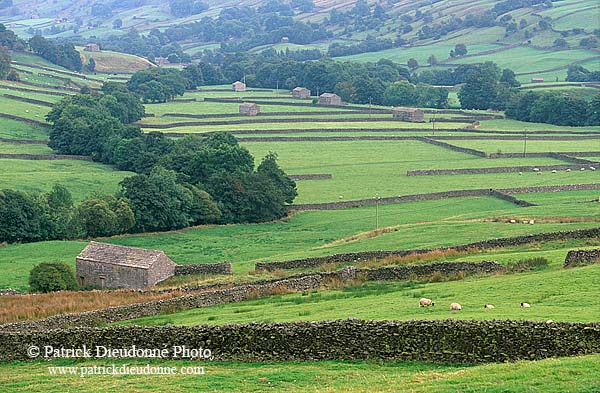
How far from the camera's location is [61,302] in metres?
37.2

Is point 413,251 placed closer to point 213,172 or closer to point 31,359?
point 31,359

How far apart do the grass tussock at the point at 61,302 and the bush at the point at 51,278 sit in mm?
4196

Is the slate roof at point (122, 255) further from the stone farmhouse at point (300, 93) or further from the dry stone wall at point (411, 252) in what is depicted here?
the stone farmhouse at point (300, 93)

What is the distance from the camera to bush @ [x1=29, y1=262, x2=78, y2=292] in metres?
45.2

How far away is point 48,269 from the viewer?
45.8m

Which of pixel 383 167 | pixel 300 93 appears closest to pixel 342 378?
pixel 383 167

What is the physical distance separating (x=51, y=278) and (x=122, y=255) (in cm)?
435

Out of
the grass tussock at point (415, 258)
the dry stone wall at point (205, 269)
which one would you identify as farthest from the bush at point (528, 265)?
the dry stone wall at point (205, 269)

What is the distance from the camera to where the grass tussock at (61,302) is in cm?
3488

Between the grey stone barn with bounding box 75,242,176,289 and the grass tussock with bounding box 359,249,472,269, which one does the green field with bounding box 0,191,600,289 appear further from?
the grey stone barn with bounding box 75,242,176,289

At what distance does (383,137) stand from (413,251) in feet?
230

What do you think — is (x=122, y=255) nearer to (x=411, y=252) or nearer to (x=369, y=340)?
(x=411, y=252)

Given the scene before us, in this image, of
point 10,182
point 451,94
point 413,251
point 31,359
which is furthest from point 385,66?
point 31,359

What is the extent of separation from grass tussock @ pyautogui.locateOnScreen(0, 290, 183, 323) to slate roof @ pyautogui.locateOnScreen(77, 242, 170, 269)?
7.02 meters
